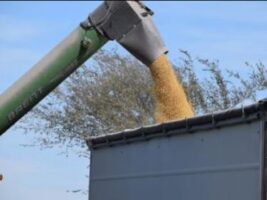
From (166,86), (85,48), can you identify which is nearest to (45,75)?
(85,48)

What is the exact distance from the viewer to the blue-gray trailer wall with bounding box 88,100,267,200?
5.92 m

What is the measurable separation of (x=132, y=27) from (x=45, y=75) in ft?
2.71

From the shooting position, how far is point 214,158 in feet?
21.3

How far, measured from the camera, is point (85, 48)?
575 centimetres

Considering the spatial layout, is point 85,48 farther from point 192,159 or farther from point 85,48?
point 192,159

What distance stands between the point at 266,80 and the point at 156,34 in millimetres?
9068

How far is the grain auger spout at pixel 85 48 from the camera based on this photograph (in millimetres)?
5629

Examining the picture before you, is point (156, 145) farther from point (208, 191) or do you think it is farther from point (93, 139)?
point (93, 139)

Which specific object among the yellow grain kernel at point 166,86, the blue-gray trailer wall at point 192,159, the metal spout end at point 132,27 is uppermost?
the metal spout end at point 132,27

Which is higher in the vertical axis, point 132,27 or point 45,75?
point 132,27

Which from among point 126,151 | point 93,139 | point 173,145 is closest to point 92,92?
point 93,139

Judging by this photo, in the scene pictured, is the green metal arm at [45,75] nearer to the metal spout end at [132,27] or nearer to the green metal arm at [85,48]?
the green metal arm at [85,48]

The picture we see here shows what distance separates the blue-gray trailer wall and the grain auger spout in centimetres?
104

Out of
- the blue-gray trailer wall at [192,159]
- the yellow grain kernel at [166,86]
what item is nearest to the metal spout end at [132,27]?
the yellow grain kernel at [166,86]
